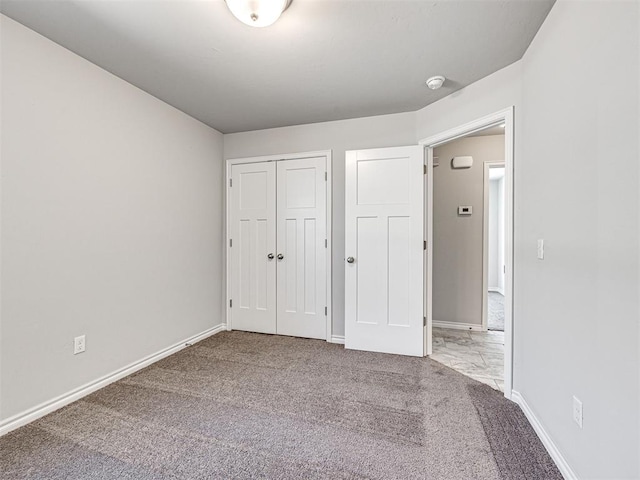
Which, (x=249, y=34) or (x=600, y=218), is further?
(x=249, y=34)

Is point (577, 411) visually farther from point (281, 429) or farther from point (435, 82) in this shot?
point (435, 82)

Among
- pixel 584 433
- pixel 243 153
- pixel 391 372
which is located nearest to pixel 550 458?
pixel 584 433

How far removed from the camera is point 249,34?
1.78 m

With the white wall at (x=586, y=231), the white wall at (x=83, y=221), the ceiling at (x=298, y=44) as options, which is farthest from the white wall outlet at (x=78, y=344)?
the white wall at (x=586, y=231)

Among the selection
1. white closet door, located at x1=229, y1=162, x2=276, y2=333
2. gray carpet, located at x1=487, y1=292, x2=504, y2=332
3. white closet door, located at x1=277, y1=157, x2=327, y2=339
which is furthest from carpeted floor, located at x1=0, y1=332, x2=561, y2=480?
gray carpet, located at x1=487, y1=292, x2=504, y2=332

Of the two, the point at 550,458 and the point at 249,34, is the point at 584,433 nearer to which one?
the point at 550,458

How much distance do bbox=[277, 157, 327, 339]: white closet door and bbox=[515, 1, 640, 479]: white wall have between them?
191 cm

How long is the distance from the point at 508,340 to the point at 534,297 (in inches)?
18.9

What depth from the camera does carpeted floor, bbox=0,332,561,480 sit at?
1.45m

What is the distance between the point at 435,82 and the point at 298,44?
3.73ft

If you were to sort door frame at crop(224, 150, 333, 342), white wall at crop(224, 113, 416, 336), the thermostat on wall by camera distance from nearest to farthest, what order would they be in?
white wall at crop(224, 113, 416, 336), door frame at crop(224, 150, 333, 342), the thermostat on wall

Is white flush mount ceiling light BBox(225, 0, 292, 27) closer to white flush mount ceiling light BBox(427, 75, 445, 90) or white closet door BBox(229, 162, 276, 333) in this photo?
white flush mount ceiling light BBox(427, 75, 445, 90)

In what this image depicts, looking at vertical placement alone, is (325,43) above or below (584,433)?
above

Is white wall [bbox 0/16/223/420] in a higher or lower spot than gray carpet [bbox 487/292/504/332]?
higher
